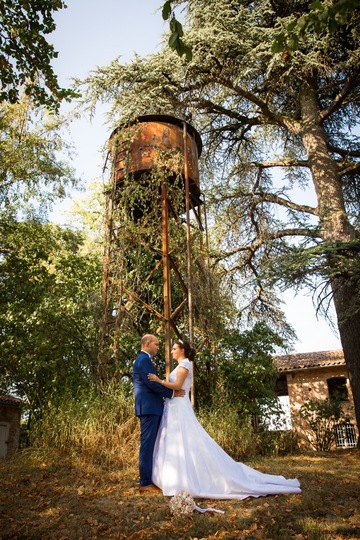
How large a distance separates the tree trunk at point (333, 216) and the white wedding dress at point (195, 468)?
3.78 metres

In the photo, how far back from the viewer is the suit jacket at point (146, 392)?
482 cm

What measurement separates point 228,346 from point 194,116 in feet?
19.9

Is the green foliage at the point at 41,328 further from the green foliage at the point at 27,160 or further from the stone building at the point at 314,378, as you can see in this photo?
the stone building at the point at 314,378

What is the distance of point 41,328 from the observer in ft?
30.5

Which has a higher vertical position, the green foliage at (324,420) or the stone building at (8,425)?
the stone building at (8,425)

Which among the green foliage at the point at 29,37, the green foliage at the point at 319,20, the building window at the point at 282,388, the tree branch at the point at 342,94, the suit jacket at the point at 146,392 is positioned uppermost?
the tree branch at the point at 342,94

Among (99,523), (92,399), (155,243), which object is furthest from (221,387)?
(99,523)

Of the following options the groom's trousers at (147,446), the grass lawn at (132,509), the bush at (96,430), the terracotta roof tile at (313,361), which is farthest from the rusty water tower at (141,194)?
the terracotta roof tile at (313,361)

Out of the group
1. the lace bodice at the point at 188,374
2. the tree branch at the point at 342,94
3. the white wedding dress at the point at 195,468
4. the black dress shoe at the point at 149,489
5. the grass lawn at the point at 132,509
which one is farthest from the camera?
the tree branch at the point at 342,94

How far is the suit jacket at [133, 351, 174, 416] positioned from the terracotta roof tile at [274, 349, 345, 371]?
53.4ft

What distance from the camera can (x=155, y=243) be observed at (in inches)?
371

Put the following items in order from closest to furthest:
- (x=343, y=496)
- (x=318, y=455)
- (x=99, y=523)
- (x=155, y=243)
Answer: (x=99, y=523) < (x=343, y=496) < (x=318, y=455) < (x=155, y=243)

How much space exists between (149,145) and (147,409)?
493 centimetres

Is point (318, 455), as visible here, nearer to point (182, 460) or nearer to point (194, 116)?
point (182, 460)
